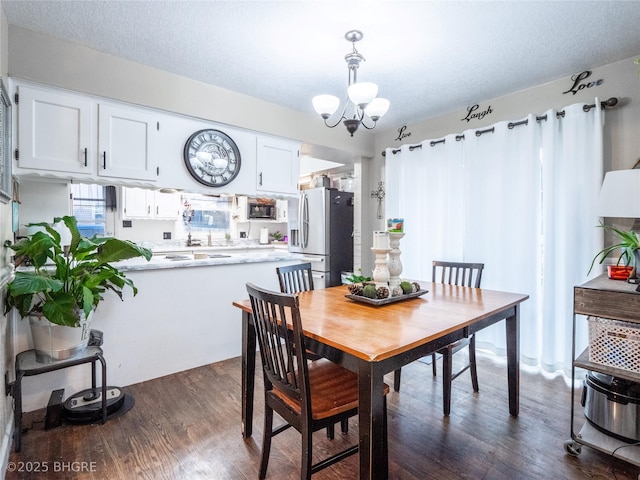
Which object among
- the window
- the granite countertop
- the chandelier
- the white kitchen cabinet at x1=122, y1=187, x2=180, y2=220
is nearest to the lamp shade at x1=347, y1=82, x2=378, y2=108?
the chandelier

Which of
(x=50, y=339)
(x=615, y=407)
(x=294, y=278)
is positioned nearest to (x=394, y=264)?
(x=294, y=278)

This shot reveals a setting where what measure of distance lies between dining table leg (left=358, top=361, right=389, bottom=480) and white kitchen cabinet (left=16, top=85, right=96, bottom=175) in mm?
2427

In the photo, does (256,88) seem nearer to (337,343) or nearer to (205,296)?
(205,296)

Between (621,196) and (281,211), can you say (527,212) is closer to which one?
(621,196)

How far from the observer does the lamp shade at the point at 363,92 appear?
196 cm

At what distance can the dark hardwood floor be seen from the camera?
166 centimetres

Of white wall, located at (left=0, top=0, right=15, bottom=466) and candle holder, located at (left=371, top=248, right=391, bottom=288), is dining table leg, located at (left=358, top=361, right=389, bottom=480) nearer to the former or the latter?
candle holder, located at (left=371, top=248, right=391, bottom=288)

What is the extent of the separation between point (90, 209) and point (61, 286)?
147 inches

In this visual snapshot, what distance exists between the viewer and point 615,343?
Result: 1730mm

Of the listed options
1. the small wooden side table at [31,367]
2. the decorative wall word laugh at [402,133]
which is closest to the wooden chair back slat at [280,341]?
the small wooden side table at [31,367]

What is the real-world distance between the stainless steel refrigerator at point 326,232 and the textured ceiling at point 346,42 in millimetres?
1754

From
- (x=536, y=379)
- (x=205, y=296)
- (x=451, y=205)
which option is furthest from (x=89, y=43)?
(x=536, y=379)

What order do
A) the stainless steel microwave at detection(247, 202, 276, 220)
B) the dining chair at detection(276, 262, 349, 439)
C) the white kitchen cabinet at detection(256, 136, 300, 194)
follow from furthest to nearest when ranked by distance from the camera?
the stainless steel microwave at detection(247, 202, 276, 220) → the white kitchen cabinet at detection(256, 136, 300, 194) → the dining chair at detection(276, 262, 349, 439)

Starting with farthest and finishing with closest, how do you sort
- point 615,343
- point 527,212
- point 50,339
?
point 527,212
point 50,339
point 615,343
